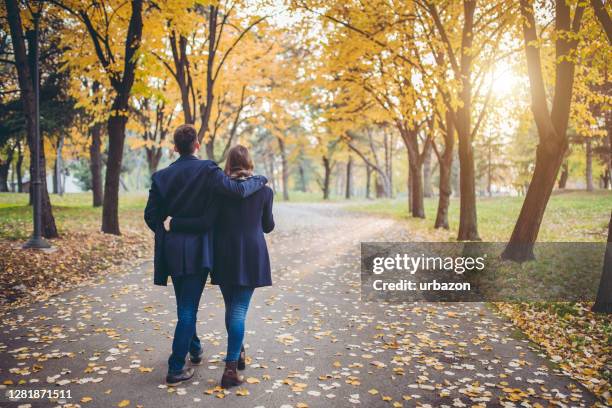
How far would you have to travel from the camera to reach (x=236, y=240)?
13.8 feet

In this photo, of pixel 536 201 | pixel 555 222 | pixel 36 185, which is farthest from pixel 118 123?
pixel 555 222

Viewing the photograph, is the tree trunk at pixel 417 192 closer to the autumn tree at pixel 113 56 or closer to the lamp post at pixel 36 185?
the autumn tree at pixel 113 56

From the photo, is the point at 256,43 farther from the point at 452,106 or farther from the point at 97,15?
the point at 452,106

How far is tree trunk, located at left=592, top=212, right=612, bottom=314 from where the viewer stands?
6.32 metres

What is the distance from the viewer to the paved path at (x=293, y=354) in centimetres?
415

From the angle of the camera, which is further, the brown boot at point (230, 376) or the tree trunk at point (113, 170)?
the tree trunk at point (113, 170)

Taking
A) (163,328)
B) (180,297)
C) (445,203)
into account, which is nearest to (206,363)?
(180,297)

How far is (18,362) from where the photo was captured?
479 centimetres

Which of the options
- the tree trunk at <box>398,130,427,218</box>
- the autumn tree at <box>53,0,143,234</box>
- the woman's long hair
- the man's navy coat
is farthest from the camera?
the tree trunk at <box>398,130,427,218</box>

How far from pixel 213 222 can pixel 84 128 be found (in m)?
19.5

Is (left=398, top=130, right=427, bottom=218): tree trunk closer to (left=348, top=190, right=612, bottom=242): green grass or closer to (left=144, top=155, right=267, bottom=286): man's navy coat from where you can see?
(left=348, top=190, right=612, bottom=242): green grass

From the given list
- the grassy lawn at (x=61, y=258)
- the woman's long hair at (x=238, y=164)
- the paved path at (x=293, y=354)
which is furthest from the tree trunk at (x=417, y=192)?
the woman's long hair at (x=238, y=164)

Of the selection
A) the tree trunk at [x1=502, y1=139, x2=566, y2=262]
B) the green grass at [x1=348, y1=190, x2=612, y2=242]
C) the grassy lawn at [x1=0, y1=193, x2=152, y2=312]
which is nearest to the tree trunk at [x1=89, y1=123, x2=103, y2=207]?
the grassy lawn at [x1=0, y1=193, x2=152, y2=312]

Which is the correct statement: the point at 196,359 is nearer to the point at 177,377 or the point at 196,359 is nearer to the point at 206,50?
the point at 177,377
